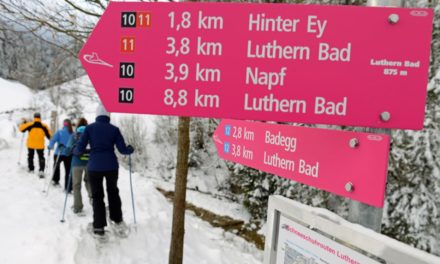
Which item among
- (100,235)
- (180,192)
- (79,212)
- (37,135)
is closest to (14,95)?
(37,135)

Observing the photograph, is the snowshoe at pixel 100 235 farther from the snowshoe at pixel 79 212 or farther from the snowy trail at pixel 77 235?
the snowshoe at pixel 79 212

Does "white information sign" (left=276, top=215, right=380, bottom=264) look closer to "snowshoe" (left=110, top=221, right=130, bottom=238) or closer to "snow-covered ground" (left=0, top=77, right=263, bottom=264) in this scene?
"snow-covered ground" (left=0, top=77, right=263, bottom=264)

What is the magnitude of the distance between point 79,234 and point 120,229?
690mm

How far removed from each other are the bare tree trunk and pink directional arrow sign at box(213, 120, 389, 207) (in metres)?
Answer: 3.42

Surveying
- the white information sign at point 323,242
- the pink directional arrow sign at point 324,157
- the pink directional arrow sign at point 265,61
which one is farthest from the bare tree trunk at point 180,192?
the pink directional arrow sign at point 265,61

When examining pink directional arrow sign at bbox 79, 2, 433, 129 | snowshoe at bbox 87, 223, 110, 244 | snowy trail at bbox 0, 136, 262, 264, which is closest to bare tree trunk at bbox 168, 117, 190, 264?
snowy trail at bbox 0, 136, 262, 264

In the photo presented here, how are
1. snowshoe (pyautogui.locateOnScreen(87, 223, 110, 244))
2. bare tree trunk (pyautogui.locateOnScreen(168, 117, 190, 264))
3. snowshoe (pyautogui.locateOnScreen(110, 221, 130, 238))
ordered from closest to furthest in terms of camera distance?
1. snowshoe (pyautogui.locateOnScreen(87, 223, 110, 244))
2. bare tree trunk (pyautogui.locateOnScreen(168, 117, 190, 264))
3. snowshoe (pyautogui.locateOnScreen(110, 221, 130, 238))

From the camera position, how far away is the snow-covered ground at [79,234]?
4.86 meters

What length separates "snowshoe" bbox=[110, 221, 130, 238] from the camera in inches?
227

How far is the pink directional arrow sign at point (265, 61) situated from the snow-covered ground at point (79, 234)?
395 cm

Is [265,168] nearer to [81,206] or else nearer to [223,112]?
[223,112]

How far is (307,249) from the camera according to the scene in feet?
5.52

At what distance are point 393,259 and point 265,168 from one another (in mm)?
885

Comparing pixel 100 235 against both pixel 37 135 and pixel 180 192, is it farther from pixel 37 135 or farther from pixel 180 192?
pixel 37 135
